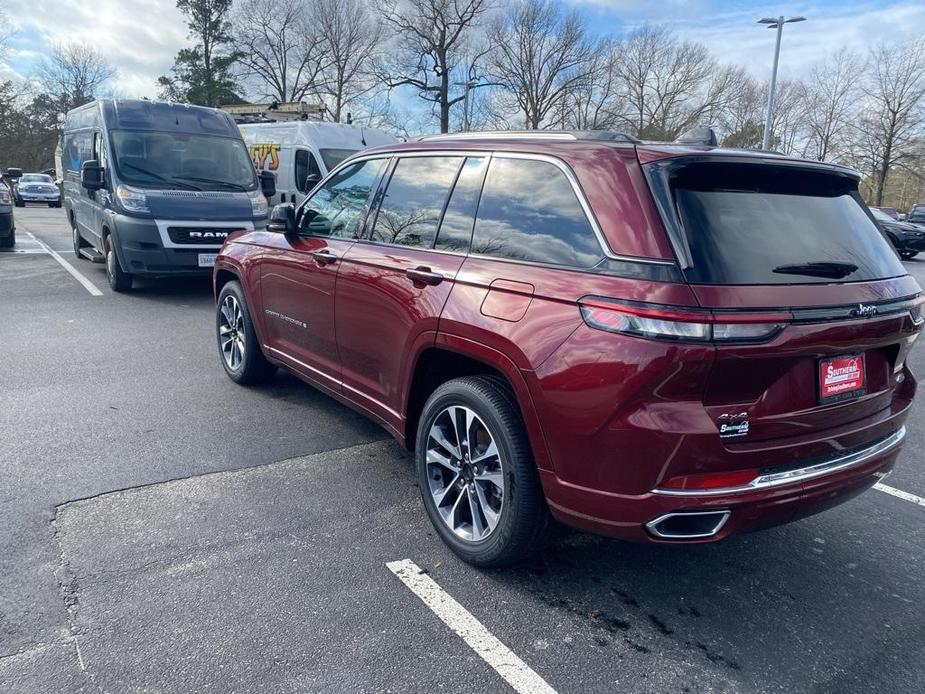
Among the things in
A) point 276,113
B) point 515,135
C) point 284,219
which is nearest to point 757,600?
point 515,135

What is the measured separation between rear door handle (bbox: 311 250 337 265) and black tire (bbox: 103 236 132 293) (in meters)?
6.12

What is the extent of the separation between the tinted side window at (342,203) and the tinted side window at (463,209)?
0.79 metres

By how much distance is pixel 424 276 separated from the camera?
3.23 m

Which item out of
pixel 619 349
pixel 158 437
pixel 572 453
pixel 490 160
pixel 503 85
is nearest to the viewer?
pixel 619 349

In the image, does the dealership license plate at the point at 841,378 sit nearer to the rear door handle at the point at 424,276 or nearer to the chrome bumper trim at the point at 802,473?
the chrome bumper trim at the point at 802,473

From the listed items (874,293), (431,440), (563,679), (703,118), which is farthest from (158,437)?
(703,118)

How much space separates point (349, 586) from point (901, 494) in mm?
3186

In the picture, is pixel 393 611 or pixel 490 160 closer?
pixel 393 611

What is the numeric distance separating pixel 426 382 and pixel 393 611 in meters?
1.12

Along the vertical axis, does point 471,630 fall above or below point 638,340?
below

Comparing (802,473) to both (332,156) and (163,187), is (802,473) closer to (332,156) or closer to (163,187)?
(163,187)

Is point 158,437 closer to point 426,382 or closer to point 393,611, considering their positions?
point 426,382

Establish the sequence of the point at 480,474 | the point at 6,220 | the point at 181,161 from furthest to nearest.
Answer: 1. the point at 6,220
2. the point at 181,161
3. the point at 480,474

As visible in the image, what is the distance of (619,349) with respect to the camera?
7.72ft
